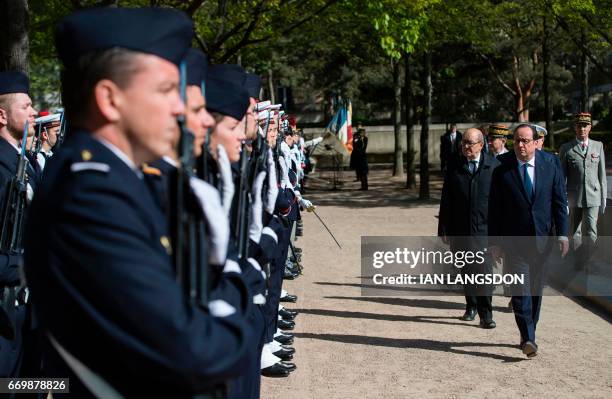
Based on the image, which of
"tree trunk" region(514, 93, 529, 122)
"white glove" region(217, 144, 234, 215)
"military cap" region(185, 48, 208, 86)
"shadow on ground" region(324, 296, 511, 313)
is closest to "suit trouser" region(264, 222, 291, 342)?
"shadow on ground" region(324, 296, 511, 313)

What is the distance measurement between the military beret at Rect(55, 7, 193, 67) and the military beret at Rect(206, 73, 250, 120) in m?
2.33

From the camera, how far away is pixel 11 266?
5.16 metres

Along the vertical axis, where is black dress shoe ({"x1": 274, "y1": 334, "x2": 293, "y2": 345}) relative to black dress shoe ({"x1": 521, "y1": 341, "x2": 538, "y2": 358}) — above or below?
below

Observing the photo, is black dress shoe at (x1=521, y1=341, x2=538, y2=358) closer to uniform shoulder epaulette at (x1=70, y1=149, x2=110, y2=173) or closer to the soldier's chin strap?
the soldier's chin strap

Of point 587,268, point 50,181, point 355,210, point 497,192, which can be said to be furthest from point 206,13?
point 50,181

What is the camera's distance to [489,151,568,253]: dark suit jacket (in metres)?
8.63

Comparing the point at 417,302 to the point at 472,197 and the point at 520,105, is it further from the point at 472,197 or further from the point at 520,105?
the point at 520,105

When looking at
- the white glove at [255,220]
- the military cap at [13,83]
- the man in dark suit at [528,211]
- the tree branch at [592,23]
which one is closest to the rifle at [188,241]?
the white glove at [255,220]

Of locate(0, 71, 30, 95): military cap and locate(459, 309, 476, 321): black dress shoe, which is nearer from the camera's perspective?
locate(0, 71, 30, 95): military cap

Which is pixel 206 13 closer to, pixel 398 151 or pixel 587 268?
pixel 398 151

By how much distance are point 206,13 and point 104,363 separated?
24746 mm

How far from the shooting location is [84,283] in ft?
6.91

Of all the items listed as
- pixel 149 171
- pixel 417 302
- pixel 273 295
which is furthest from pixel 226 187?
pixel 417 302

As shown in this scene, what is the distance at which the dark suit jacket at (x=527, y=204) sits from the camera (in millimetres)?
8633
